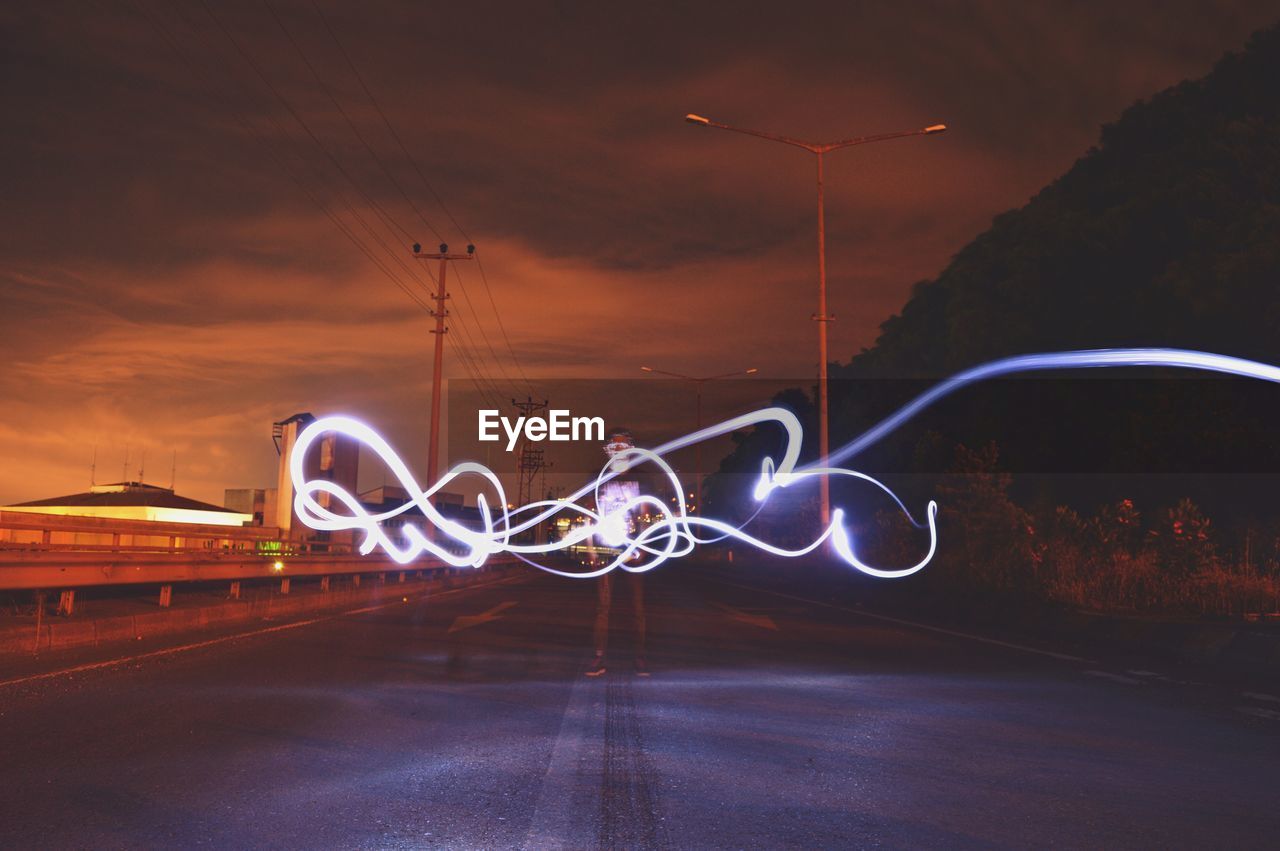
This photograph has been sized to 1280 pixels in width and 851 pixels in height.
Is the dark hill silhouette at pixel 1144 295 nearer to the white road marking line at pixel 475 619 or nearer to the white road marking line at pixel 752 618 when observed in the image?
the white road marking line at pixel 752 618

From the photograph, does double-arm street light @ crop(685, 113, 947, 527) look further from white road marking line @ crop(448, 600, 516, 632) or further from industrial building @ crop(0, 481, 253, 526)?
industrial building @ crop(0, 481, 253, 526)

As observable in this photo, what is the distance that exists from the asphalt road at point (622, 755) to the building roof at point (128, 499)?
220 feet

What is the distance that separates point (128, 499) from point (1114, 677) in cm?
7429

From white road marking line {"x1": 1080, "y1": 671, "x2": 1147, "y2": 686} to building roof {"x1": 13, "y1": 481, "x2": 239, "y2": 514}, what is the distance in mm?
69196

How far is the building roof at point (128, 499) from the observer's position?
74.8 m

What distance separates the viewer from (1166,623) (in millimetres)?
15773

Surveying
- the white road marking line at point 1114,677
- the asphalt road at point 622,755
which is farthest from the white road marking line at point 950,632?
the white road marking line at point 1114,677

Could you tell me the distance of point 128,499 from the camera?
75.6 m

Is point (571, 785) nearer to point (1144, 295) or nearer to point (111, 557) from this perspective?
point (111, 557)

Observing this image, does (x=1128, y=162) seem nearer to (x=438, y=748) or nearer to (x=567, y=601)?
(x=567, y=601)

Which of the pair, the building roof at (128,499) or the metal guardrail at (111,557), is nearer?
the metal guardrail at (111,557)

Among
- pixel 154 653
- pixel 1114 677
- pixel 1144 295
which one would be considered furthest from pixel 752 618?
pixel 1144 295

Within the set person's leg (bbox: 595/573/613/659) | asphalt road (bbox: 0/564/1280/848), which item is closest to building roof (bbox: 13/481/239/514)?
person's leg (bbox: 595/573/613/659)

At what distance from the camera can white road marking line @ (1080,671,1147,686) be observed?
12.3 m
